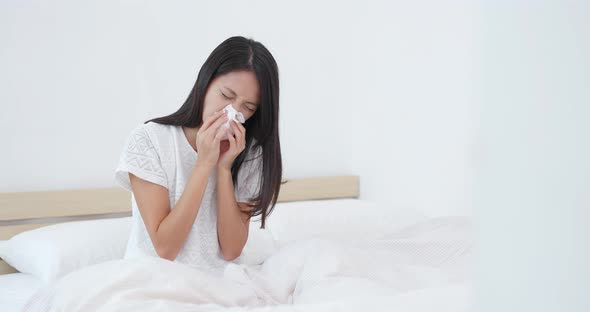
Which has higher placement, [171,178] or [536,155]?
[536,155]

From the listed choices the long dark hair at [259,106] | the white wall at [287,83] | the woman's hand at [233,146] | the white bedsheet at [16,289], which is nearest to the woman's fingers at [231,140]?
the woman's hand at [233,146]

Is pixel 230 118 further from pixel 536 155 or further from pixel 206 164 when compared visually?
pixel 536 155

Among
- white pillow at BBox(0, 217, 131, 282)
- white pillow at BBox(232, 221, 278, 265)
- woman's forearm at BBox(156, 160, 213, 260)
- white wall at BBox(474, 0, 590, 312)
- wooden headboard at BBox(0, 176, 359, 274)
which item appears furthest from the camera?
wooden headboard at BBox(0, 176, 359, 274)

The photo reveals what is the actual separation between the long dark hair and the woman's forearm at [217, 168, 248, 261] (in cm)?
8

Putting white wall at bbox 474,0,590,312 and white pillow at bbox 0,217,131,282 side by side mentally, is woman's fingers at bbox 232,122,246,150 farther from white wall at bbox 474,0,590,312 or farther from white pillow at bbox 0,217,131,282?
white wall at bbox 474,0,590,312

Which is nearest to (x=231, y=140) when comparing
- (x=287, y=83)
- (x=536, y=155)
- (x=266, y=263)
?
(x=266, y=263)

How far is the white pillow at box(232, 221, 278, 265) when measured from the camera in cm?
184

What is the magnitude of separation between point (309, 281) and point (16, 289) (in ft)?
3.11

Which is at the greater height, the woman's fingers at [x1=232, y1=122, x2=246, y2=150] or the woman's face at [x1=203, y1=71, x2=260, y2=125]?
the woman's face at [x1=203, y1=71, x2=260, y2=125]

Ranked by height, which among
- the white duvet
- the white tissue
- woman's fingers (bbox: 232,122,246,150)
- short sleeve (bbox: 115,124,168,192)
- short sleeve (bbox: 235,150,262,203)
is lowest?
the white duvet

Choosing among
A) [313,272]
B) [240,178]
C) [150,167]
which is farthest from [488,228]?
[240,178]

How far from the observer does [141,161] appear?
132 cm

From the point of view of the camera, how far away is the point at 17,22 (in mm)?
2033

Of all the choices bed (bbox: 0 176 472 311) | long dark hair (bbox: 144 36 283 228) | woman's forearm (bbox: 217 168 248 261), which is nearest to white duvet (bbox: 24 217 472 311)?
bed (bbox: 0 176 472 311)
